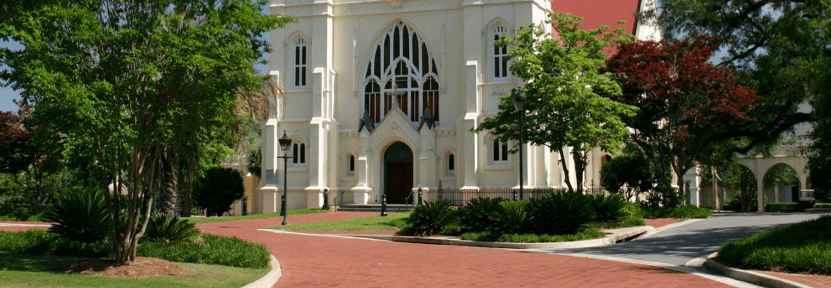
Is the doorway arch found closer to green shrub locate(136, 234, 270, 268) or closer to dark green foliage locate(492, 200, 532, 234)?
dark green foliage locate(492, 200, 532, 234)

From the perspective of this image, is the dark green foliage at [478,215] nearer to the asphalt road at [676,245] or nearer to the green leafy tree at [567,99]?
the asphalt road at [676,245]

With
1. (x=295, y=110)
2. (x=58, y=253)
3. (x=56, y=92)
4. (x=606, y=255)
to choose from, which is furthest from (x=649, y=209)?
(x=56, y=92)

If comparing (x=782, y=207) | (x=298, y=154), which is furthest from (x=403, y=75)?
(x=782, y=207)

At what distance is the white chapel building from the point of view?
3894cm

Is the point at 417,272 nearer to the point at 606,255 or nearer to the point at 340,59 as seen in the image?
the point at 606,255

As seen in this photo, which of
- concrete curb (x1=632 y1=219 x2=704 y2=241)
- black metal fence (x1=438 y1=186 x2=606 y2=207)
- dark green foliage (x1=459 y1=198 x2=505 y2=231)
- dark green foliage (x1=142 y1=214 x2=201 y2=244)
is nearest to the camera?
dark green foliage (x1=142 y1=214 x2=201 y2=244)

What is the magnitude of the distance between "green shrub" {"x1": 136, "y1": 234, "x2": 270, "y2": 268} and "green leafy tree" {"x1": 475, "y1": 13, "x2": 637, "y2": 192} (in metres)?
15.8

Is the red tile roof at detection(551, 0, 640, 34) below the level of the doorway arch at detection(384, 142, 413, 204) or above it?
above

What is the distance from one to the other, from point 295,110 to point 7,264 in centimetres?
2860

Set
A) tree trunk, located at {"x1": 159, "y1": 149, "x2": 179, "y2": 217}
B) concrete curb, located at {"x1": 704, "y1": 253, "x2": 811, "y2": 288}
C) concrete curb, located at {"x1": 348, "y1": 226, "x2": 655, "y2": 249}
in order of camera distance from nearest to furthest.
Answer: concrete curb, located at {"x1": 704, "y1": 253, "x2": 811, "y2": 288}
concrete curb, located at {"x1": 348, "y1": 226, "x2": 655, "y2": 249}
tree trunk, located at {"x1": 159, "y1": 149, "x2": 179, "y2": 217}

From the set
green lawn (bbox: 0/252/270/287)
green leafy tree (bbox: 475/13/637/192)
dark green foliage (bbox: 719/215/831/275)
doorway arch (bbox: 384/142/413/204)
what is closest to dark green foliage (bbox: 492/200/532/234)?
dark green foliage (bbox: 719/215/831/275)

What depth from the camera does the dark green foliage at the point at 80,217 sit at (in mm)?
15633

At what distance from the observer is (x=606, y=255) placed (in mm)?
16234

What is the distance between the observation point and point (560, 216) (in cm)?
1989
